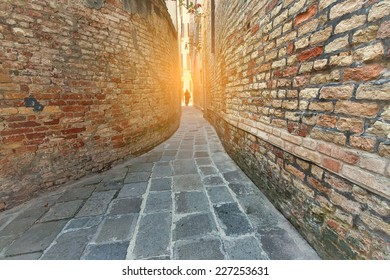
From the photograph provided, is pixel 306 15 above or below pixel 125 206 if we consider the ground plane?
above

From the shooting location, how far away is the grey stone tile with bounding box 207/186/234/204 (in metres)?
2.21

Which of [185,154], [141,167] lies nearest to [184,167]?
[185,154]

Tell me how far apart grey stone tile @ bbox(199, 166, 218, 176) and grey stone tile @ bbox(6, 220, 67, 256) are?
79.7 inches

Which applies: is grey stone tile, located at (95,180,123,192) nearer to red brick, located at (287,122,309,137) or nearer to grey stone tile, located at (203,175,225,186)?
grey stone tile, located at (203,175,225,186)

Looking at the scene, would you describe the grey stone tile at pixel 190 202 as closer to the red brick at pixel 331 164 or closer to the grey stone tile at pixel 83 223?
the grey stone tile at pixel 83 223

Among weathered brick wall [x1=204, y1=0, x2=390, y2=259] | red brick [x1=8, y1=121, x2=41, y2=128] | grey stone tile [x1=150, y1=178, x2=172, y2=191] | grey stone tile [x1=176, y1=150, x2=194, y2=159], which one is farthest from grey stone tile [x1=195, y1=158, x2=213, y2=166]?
red brick [x1=8, y1=121, x2=41, y2=128]

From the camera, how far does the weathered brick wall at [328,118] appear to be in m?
1.02

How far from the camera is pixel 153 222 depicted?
6.15 feet

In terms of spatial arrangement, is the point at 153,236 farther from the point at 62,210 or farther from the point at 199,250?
the point at 62,210

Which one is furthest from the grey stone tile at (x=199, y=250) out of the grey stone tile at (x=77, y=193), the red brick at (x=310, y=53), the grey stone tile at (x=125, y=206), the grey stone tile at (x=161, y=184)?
the red brick at (x=310, y=53)

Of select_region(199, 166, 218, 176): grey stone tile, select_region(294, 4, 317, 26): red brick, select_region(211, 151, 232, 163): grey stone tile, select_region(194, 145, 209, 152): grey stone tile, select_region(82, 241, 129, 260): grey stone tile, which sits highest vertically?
select_region(294, 4, 317, 26): red brick

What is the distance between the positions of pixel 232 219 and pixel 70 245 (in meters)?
1.63

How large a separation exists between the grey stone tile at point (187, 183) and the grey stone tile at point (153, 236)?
1.92 ft

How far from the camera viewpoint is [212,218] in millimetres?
1902
